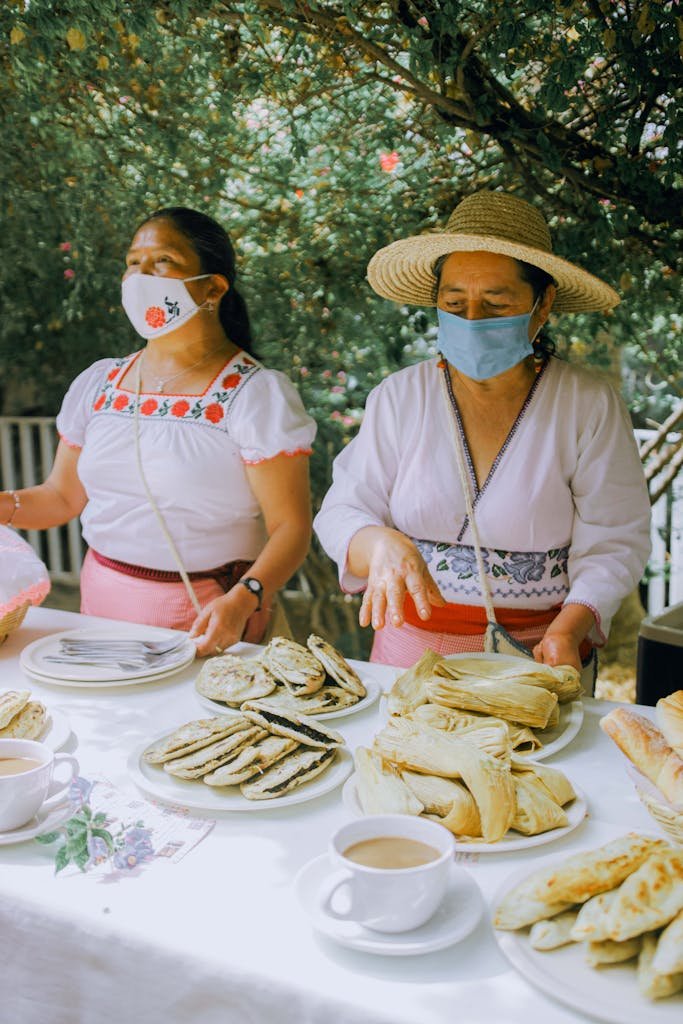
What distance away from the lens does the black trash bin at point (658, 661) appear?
2.60 meters

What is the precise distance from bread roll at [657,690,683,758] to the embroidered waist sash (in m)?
1.50

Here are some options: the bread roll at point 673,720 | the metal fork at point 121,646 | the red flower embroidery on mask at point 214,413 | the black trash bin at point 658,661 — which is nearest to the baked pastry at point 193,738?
the metal fork at point 121,646

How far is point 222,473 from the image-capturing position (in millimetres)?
2646

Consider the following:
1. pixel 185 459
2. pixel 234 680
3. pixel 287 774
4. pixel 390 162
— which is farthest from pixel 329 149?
pixel 287 774

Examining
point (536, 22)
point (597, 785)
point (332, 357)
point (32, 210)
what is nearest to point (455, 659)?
point (597, 785)

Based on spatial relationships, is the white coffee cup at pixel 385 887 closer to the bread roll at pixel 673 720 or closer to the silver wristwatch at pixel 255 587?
the bread roll at pixel 673 720

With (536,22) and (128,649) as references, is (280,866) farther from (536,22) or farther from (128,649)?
(536,22)

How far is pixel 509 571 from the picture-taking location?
2.30 metres

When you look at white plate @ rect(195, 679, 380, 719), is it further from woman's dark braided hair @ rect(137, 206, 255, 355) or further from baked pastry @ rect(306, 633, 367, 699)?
woman's dark braided hair @ rect(137, 206, 255, 355)

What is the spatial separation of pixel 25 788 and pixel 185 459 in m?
1.38

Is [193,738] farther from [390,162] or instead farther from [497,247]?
[390,162]

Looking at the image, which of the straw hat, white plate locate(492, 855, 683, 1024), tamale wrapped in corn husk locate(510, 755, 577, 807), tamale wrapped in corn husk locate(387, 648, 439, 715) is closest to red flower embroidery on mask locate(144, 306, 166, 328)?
the straw hat

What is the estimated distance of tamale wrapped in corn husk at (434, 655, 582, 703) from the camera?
5.61 feet

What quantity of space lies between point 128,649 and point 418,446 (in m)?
0.84
